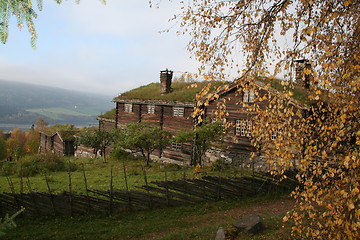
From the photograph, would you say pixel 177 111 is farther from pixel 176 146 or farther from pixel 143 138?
pixel 143 138

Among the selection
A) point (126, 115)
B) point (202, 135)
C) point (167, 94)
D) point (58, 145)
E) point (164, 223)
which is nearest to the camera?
point (164, 223)

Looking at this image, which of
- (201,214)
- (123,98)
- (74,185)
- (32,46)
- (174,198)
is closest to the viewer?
(32,46)

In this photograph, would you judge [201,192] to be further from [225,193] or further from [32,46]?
[32,46]

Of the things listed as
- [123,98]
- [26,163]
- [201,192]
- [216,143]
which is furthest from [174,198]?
[123,98]

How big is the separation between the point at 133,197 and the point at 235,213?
4697mm

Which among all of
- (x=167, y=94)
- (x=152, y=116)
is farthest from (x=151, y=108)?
(x=167, y=94)

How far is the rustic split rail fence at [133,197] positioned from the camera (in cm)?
1102

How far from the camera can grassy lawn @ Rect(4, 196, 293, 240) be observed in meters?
8.92

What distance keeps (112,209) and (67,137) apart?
27.7m

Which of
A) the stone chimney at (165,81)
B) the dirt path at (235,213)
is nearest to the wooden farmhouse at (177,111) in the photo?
the stone chimney at (165,81)

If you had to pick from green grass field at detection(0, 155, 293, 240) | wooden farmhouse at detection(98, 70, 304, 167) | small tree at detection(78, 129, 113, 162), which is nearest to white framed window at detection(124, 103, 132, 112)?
wooden farmhouse at detection(98, 70, 304, 167)

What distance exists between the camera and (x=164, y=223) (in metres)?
10.2

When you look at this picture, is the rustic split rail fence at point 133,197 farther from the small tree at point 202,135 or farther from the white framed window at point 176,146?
the white framed window at point 176,146

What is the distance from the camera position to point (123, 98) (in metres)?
27.2
